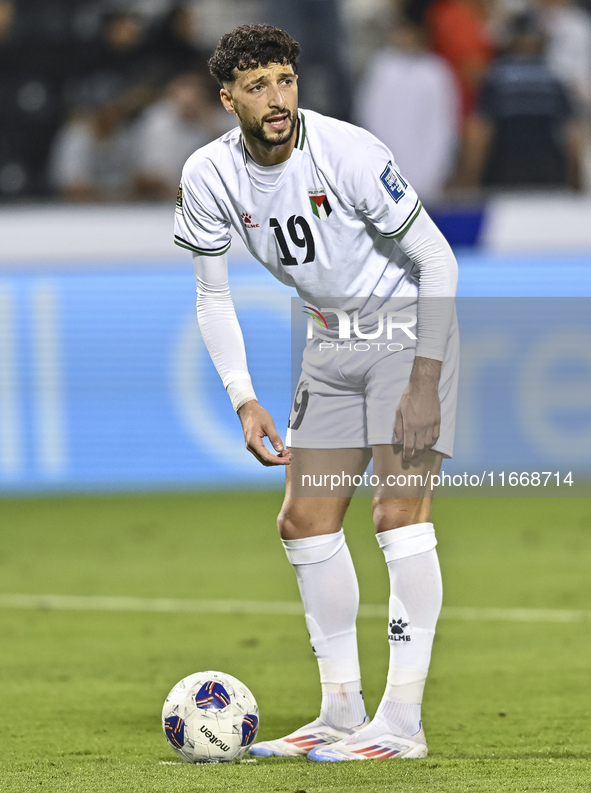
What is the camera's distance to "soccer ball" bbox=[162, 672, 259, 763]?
3752 mm

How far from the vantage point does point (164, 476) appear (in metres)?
9.30

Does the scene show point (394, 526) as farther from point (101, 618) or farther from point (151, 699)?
point (101, 618)

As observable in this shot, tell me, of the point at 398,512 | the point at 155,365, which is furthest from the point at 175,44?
the point at 398,512

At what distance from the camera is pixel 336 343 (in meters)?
3.96

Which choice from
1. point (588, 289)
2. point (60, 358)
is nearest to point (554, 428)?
point (588, 289)

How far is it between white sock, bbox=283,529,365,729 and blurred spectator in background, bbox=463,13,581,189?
6.56 meters

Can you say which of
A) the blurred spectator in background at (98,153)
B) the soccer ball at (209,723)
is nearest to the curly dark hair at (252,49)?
the soccer ball at (209,723)

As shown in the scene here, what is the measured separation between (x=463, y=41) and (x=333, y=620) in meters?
7.35

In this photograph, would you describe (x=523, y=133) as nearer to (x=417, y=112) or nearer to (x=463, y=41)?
(x=417, y=112)

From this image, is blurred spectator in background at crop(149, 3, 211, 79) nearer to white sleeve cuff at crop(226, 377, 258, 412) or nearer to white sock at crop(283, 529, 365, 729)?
white sleeve cuff at crop(226, 377, 258, 412)

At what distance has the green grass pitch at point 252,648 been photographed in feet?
11.9

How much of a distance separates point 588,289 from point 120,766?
623 cm

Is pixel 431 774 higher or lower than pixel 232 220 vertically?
lower

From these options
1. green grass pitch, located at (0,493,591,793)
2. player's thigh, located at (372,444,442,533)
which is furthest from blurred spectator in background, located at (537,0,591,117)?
player's thigh, located at (372,444,442,533)
